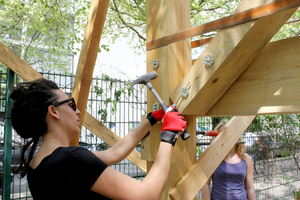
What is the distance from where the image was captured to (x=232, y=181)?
2752 millimetres

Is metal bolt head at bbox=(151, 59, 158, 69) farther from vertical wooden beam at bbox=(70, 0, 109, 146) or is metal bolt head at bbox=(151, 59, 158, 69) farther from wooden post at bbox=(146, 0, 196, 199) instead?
vertical wooden beam at bbox=(70, 0, 109, 146)

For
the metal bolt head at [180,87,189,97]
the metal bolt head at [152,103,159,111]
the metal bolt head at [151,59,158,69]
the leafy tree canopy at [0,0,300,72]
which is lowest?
the metal bolt head at [152,103,159,111]

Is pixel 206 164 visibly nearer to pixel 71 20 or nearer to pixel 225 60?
pixel 225 60

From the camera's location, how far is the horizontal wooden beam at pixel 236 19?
95cm

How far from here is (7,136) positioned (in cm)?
280

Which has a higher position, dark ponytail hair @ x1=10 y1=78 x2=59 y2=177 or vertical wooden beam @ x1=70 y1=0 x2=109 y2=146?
vertical wooden beam @ x1=70 y1=0 x2=109 y2=146

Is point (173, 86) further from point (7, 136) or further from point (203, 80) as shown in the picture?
point (7, 136)

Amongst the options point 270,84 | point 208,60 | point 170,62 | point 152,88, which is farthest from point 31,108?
point 270,84

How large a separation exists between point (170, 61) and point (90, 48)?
0.63 metres

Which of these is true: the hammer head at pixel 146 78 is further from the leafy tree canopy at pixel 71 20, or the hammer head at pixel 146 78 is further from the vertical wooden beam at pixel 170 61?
the leafy tree canopy at pixel 71 20

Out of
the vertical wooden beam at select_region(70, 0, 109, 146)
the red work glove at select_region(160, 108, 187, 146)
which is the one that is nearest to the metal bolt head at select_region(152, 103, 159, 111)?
the red work glove at select_region(160, 108, 187, 146)

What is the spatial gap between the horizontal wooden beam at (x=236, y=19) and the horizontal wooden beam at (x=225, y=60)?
1.2 inches

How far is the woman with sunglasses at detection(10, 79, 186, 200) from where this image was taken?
1012 mm

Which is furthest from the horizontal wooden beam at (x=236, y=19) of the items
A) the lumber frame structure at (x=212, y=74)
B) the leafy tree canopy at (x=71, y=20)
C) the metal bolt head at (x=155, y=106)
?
the leafy tree canopy at (x=71, y=20)
